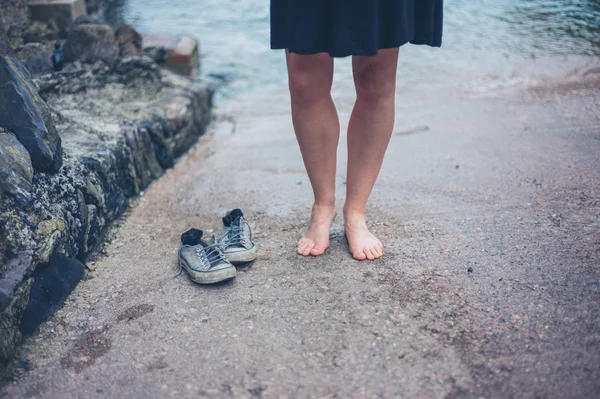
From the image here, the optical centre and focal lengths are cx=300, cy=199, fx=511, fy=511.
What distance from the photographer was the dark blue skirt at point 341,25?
160 cm

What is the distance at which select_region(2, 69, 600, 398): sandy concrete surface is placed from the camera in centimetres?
143

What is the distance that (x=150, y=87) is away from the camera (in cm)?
336

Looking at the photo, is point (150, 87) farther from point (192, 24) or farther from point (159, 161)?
point (192, 24)

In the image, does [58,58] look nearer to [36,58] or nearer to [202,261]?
[36,58]

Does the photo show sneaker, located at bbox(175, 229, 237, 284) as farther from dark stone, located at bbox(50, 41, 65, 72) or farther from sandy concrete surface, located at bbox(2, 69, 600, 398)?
dark stone, located at bbox(50, 41, 65, 72)

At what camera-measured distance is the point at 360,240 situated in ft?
6.63

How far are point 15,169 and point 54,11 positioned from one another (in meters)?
2.85

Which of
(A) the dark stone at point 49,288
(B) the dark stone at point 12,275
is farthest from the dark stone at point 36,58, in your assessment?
(B) the dark stone at point 12,275

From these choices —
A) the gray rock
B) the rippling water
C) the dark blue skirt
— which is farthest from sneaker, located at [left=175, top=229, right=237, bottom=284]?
the rippling water

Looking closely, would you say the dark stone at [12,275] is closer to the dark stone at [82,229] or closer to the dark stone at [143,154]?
the dark stone at [82,229]

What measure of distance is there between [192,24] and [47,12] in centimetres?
264

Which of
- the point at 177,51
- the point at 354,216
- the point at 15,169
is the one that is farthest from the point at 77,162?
the point at 177,51

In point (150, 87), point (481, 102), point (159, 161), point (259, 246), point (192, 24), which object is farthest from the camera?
point (192, 24)

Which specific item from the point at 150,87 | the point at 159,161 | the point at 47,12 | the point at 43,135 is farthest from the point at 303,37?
the point at 47,12
